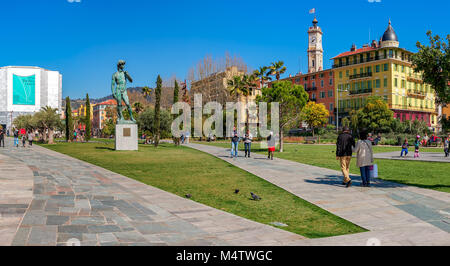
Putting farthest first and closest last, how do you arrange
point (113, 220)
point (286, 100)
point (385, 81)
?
point (385, 81), point (286, 100), point (113, 220)

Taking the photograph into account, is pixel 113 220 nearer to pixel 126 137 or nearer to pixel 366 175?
pixel 366 175

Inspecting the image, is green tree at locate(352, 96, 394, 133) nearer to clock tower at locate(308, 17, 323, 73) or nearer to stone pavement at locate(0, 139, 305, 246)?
clock tower at locate(308, 17, 323, 73)

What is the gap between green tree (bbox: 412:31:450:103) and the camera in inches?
337

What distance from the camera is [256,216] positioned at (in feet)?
21.4

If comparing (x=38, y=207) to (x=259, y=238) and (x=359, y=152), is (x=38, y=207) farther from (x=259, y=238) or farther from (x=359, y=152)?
(x=359, y=152)

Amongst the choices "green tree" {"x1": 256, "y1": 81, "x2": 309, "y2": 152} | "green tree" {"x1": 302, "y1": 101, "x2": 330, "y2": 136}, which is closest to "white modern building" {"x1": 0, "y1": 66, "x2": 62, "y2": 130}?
"green tree" {"x1": 302, "y1": 101, "x2": 330, "y2": 136}

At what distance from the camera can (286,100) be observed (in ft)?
83.6

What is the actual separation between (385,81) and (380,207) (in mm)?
57432

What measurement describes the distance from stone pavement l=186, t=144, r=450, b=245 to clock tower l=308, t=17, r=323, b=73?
7657cm

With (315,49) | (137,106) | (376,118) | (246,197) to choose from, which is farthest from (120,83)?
(315,49)

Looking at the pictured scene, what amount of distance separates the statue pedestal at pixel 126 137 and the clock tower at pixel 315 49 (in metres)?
68.0

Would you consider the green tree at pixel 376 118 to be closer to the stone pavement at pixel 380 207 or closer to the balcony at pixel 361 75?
the balcony at pixel 361 75

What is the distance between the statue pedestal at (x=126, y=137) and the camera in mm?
23422

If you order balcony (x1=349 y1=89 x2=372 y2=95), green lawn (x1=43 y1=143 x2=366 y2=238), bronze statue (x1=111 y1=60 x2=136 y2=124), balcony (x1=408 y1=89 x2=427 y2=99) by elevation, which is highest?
balcony (x1=349 y1=89 x2=372 y2=95)
